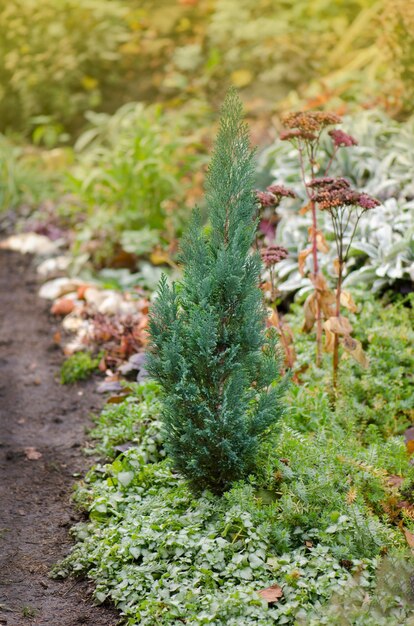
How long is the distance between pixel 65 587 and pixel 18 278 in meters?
3.94

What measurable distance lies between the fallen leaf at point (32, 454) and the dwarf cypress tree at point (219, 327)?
1.14 m

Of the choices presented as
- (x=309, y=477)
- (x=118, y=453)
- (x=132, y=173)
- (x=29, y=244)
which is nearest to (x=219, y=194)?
(x=309, y=477)

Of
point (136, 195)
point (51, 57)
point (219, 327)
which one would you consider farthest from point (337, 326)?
point (51, 57)

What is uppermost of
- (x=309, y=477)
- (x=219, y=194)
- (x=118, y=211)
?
(x=219, y=194)

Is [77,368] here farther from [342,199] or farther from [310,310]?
[342,199]

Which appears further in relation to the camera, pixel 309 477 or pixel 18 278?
pixel 18 278

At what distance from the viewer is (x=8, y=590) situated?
9.21ft

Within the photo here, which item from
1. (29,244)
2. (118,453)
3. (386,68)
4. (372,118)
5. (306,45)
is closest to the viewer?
(118,453)

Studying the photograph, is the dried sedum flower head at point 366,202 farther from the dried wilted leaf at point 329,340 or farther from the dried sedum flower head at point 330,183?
the dried wilted leaf at point 329,340

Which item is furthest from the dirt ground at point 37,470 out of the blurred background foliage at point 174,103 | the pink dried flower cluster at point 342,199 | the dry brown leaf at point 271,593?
the pink dried flower cluster at point 342,199

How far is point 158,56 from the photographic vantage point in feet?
32.9

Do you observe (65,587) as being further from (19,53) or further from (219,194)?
(19,53)

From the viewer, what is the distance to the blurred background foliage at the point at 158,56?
8.82 m

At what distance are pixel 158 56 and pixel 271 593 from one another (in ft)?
28.8
